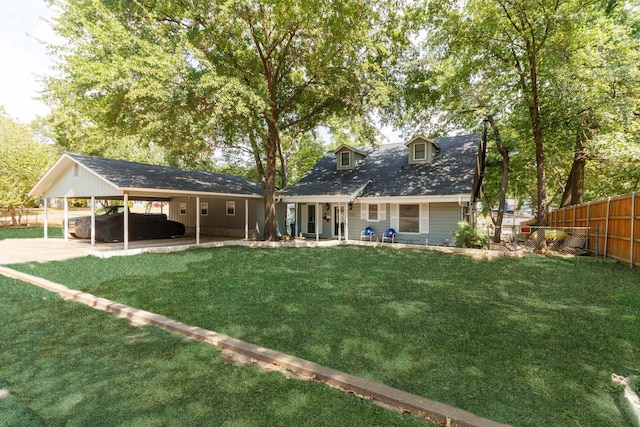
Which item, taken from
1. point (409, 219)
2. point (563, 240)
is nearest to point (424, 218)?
point (409, 219)

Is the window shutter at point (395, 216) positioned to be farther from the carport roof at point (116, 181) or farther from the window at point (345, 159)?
the carport roof at point (116, 181)

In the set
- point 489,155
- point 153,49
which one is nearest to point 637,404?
point 153,49

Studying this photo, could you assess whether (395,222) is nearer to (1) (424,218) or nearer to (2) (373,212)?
(2) (373,212)

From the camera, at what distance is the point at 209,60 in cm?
1308

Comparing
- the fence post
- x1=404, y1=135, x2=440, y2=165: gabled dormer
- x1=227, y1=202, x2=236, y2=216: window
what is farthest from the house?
the fence post

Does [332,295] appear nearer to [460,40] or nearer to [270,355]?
[270,355]

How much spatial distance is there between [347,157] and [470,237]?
8.76 meters

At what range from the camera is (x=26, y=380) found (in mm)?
3221

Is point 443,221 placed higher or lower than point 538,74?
lower

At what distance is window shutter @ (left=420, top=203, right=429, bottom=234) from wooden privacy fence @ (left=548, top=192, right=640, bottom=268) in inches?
223

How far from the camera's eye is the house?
14000mm

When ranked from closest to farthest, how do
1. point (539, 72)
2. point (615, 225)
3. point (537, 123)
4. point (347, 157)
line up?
point (615, 225)
point (539, 72)
point (537, 123)
point (347, 157)

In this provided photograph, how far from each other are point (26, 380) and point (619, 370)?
628cm

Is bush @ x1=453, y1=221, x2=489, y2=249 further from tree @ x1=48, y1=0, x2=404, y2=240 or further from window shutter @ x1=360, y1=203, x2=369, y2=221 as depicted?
tree @ x1=48, y1=0, x2=404, y2=240
